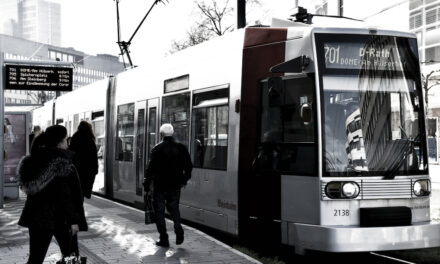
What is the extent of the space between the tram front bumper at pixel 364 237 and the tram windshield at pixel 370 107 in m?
0.64

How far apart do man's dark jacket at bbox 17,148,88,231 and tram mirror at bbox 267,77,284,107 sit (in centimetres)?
298

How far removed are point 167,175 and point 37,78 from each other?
8.30 meters

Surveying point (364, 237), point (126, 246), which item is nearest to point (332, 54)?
point (364, 237)

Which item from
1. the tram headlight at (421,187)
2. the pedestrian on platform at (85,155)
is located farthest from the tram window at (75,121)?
the tram headlight at (421,187)

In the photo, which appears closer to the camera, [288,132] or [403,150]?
[403,150]

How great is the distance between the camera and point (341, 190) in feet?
23.3

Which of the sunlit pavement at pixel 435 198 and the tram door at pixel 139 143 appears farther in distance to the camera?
the tram door at pixel 139 143

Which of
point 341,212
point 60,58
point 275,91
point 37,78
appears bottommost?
point 341,212

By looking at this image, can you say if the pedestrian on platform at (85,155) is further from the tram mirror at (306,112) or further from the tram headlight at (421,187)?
the tram headlight at (421,187)

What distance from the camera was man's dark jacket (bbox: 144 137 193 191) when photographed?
8.08m

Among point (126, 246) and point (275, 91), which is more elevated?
point (275, 91)

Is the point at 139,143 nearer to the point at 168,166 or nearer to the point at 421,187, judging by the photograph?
the point at 168,166

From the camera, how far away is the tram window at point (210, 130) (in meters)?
8.95

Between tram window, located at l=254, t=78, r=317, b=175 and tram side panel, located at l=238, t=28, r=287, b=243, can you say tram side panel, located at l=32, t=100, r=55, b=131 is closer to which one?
tram side panel, located at l=238, t=28, r=287, b=243
